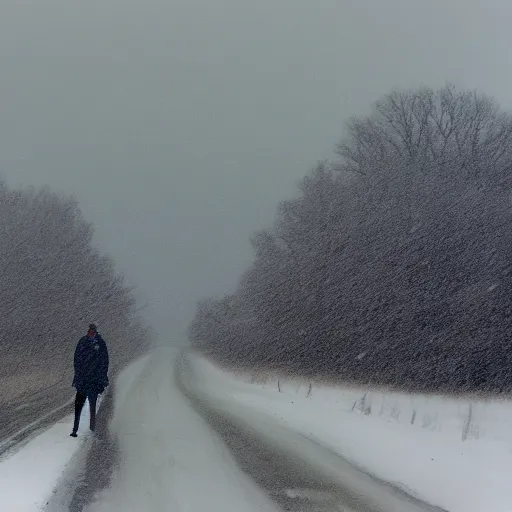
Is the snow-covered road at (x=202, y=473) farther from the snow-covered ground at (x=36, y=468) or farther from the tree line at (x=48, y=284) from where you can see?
the tree line at (x=48, y=284)

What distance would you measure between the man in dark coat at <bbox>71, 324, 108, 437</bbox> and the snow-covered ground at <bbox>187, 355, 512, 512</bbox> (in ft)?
14.3

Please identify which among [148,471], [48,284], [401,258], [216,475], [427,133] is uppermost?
[427,133]

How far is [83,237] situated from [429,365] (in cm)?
4430

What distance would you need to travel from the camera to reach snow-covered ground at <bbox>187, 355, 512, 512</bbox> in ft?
26.4

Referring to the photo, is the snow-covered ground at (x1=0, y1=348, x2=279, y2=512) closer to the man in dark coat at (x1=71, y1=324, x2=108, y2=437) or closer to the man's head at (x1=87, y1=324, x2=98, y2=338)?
the man in dark coat at (x1=71, y1=324, x2=108, y2=437)

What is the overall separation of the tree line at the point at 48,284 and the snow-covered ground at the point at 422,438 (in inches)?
719

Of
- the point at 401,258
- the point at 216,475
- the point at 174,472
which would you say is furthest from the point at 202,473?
the point at 401,258

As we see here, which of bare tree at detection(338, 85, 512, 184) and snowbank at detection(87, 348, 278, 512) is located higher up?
bare tree at detection(338, 85, 512, 184)

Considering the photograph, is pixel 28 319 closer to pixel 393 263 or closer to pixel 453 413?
pixel 393 263

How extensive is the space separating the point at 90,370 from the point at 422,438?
6566mm

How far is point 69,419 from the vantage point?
52.1ft

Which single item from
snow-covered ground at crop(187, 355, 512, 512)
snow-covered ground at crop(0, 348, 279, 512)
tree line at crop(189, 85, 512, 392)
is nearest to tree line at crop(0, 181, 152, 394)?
tree line at crop(189, 85, 512, 392)

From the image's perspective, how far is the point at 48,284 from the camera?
167 feet

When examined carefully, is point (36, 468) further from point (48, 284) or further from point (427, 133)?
point (48, 284)
